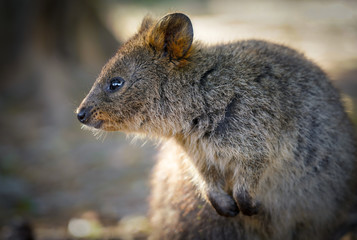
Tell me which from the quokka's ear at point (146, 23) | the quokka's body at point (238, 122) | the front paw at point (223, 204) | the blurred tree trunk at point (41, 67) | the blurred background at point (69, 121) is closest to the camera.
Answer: the quokka's body at point (238, 122)

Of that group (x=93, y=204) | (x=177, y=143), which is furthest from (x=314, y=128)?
(x=93, y=204)

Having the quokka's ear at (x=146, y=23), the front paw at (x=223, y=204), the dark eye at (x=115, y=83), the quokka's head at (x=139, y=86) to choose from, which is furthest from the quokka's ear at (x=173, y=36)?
A: the front paw at (x=223, y=204)

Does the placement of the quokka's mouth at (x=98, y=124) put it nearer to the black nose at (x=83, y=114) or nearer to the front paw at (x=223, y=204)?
the black nose at (x=83, y=114)

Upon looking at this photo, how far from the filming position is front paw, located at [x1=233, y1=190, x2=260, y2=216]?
3541 mm

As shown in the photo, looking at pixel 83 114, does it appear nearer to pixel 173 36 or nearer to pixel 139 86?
pixel 139 86

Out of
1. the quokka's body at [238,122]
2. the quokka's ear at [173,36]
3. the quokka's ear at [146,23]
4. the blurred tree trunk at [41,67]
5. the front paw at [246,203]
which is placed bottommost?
the front paw at [246,203]

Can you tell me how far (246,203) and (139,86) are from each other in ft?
4.64

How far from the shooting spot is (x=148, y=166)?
757 centimetres

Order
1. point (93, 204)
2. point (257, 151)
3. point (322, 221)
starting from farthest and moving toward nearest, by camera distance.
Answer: point (93, 204) < point (322, 221) < point (257, 151)

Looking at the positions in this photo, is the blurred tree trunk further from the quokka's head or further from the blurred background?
the quokka's head

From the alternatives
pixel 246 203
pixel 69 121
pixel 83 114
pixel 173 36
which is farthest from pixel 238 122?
pixel 69 121

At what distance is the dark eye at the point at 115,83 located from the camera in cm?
384

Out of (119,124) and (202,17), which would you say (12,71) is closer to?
(119,124)

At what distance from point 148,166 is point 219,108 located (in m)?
4.21
